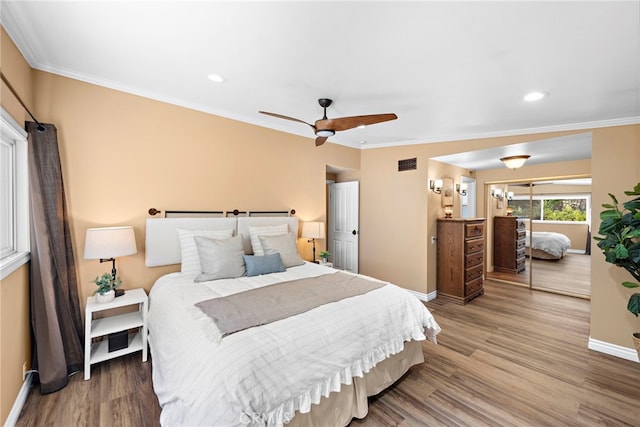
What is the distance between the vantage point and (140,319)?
2.58 m

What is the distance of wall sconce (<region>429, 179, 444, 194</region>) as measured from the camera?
173 inches

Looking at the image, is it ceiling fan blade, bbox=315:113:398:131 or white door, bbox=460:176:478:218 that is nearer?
ceiling fan blade, bbox=315:113:398:131

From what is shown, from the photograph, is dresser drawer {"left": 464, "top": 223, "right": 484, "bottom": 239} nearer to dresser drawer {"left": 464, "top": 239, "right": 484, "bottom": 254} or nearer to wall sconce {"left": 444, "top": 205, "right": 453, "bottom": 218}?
dresser drawer {"left": 464, "top": 239, "right": 484, "bottom": 254}

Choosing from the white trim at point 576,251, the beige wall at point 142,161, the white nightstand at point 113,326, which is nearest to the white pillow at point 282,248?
the beige wall at point 142,161

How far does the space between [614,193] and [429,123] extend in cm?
209

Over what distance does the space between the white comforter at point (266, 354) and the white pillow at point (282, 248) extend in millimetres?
856

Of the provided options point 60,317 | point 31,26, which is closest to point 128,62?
point 31,26

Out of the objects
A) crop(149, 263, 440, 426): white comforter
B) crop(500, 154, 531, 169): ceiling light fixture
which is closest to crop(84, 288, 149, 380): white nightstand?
crop(149, 263, 440, 426): white comforter

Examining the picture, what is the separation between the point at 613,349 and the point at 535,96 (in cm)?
282

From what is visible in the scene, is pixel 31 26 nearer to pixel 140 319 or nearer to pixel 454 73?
pixel 140 319

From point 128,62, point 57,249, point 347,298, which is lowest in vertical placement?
point 347,298

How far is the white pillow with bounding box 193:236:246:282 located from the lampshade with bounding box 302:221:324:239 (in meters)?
1.34

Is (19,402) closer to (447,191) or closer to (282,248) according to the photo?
(282,248)

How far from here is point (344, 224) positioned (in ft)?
17.5
